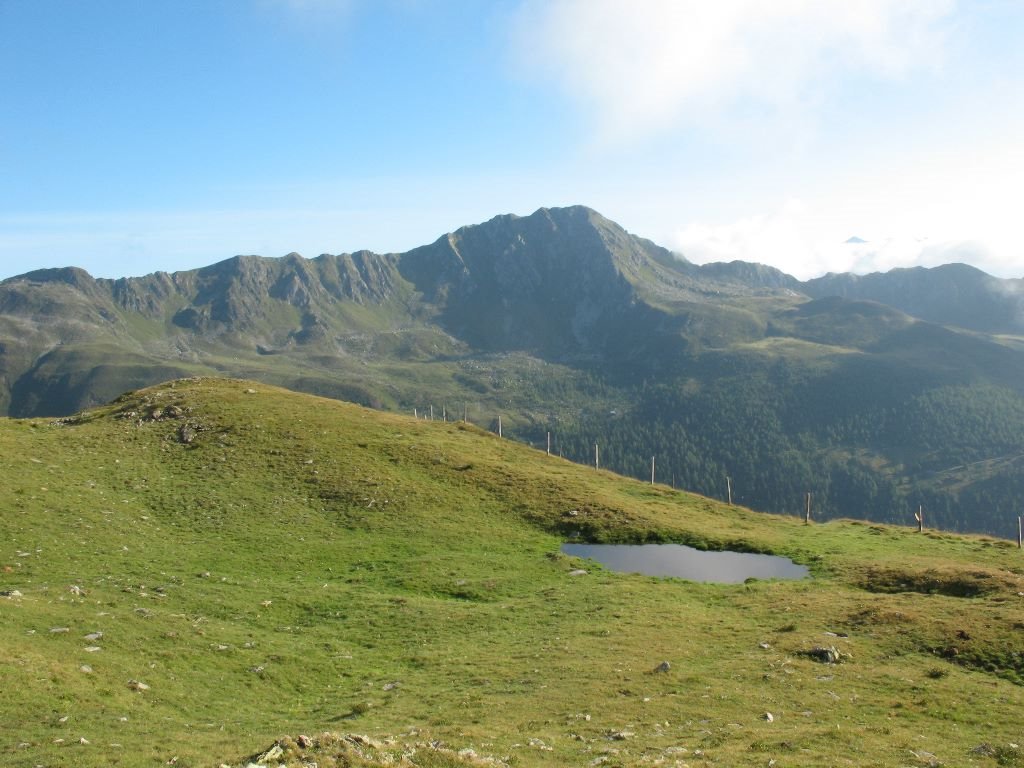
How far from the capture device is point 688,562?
5194cm

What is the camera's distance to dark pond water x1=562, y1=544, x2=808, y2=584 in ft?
162

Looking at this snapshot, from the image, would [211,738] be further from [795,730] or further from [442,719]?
[795,730]

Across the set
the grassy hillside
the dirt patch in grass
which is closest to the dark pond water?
the grassy hillside

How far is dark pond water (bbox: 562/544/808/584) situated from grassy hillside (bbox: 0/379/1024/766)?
Answer: 1.74 m

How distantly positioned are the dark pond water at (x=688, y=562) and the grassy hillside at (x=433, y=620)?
1.74 m

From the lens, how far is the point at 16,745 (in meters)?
18.8

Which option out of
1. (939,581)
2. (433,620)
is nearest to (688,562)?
(939,581)

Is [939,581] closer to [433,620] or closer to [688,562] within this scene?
[688,562]

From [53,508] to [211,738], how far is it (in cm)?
3441

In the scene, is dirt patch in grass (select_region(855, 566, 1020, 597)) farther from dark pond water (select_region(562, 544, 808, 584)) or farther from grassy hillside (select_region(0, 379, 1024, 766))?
dark pond water (select_region(562, 544, 808, 584))

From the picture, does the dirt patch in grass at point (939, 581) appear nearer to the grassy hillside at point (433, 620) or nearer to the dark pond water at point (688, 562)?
the grassy hillside at point (433, 620)

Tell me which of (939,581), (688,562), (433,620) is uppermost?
(939,581)

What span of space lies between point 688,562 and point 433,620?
23.2m

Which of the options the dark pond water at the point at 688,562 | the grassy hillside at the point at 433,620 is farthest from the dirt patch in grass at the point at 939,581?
the dark pond water at the point at 688,562
